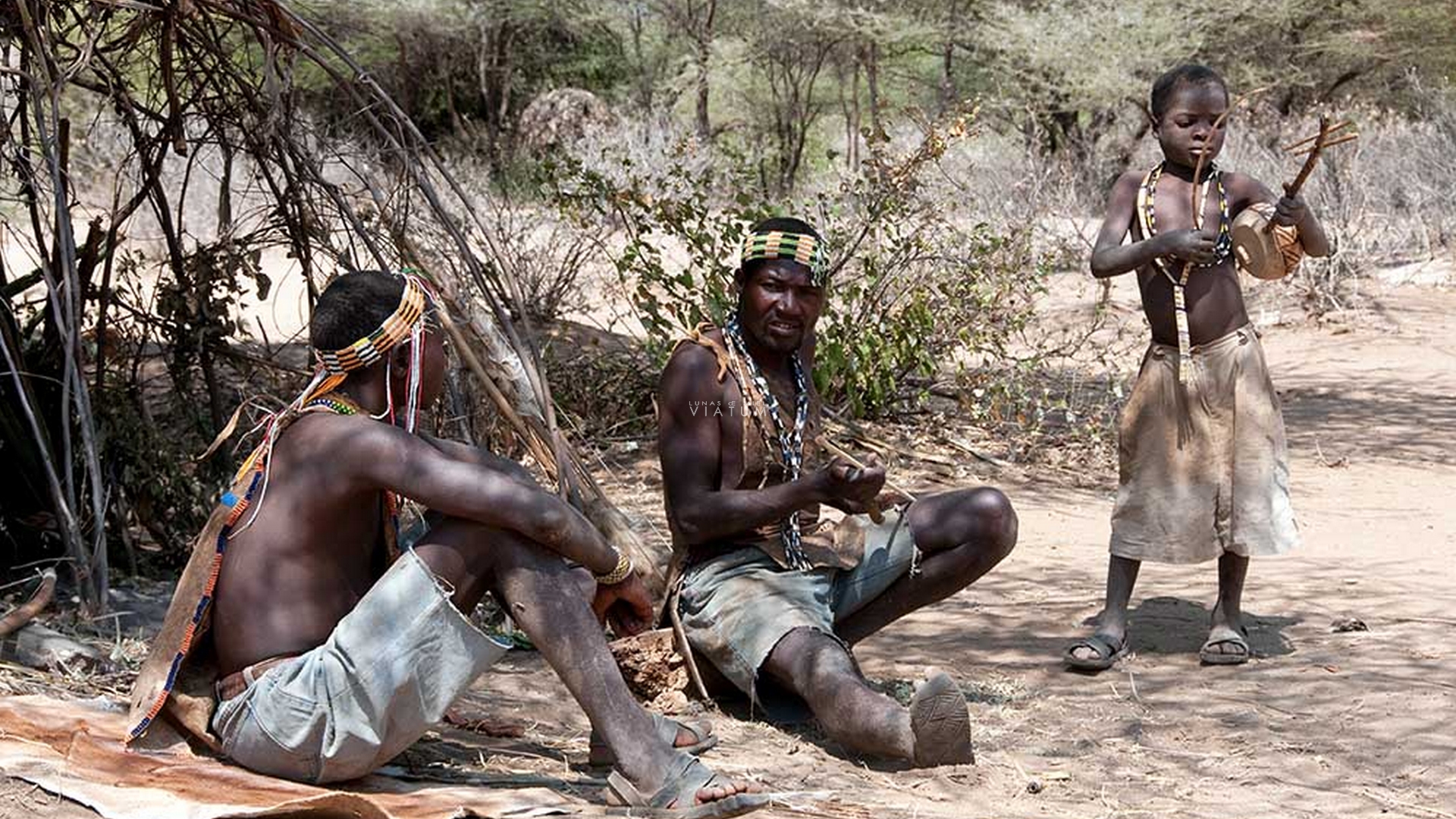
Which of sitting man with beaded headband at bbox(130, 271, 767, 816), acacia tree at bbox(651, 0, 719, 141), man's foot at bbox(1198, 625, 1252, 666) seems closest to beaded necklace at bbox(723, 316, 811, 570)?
sitting man with beaded headband at bbox(130, 271, 767, 816)

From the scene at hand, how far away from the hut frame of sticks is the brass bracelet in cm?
97

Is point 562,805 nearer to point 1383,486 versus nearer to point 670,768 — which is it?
point 670,768

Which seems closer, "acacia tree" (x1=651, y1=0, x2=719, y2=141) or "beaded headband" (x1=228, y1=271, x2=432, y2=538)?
"beaded headband" (x1=228, y1=271, x2=432, y2=538)

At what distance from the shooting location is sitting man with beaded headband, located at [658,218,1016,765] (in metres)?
3.54

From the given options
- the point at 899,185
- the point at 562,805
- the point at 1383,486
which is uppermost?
the point at 899,185

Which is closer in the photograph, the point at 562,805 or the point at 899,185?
the point at 562,805

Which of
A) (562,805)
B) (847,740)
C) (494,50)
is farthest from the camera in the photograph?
(494,50)

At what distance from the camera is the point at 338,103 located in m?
18.0

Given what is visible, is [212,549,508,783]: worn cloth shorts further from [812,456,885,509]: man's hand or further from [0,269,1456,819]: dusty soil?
[812,456,885,509]: man's hand

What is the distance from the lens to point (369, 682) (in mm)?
2814

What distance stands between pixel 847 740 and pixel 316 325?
1.32 metres

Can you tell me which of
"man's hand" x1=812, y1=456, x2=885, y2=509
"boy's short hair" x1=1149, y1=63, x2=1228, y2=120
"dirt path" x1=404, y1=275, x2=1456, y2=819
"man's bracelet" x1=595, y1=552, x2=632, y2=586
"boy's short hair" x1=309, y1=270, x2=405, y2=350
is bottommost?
"dirt path" x1=404, y1=275, x2=1456, y2=819

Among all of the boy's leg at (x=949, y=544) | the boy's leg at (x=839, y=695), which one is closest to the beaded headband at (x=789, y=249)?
the boy's leg at (x=949, y=544)

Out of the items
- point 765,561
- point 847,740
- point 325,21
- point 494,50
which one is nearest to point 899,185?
point 765,561
